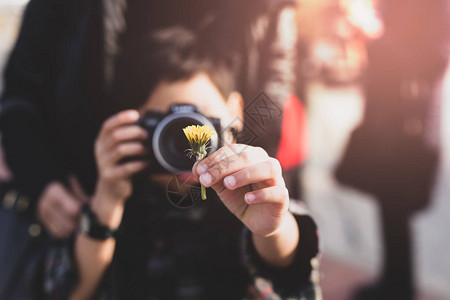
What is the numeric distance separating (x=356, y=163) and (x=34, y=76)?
0.66 metres

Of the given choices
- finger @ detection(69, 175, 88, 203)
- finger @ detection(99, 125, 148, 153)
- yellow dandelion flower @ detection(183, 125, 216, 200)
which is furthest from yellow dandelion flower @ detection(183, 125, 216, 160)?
finger @ detection(69, 175, 88, 203)

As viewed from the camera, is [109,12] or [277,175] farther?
[109,12]

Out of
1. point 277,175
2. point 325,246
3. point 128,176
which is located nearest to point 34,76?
point 128,176

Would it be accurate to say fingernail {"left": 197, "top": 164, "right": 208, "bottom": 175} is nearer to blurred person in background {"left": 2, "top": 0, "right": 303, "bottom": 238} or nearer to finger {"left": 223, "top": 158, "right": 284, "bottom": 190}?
finger {"left": 223, "top": 158, "right": 284, "bottom": 190}

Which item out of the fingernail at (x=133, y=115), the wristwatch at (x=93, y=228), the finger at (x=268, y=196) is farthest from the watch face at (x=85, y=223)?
the finger at (x=268, y=196)

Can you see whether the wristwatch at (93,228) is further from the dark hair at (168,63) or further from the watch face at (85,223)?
the dark hair at (168,63)

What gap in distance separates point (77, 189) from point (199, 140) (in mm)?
335

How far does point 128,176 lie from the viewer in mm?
325

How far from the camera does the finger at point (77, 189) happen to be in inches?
17.9

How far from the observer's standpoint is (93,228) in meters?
0.35

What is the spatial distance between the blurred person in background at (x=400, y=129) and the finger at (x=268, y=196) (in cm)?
53

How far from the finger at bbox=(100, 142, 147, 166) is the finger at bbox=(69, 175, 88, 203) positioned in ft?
0.48

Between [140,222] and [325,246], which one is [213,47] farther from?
[325,246]

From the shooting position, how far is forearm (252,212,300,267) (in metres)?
0.26
